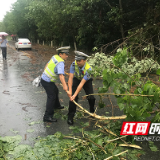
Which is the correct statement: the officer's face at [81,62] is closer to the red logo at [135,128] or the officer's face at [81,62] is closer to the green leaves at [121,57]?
the green leaves at [121,57]

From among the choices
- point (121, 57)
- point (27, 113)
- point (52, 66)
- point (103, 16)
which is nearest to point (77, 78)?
point (52, 66)

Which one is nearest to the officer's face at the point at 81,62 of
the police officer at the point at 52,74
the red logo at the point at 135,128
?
the police officer at the point at 52,74

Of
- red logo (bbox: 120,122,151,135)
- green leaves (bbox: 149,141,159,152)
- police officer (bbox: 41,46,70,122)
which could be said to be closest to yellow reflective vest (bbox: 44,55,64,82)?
police officer (bbox: 41,46,70,122)

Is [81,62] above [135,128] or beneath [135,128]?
above

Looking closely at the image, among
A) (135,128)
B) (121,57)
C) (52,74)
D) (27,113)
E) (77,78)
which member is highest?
(121,57)

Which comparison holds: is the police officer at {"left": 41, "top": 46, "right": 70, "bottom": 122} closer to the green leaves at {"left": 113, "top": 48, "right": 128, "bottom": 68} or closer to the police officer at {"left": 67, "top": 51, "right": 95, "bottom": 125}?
the police officer at {"left": 67, "top": 51, "right": 95, "bottom": 125}

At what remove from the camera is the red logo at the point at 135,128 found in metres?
3.33

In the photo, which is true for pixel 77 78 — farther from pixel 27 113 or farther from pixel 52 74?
pixel 27 113

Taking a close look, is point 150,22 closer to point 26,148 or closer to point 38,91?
point 38,91

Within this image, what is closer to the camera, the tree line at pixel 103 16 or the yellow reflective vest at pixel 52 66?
the yellow reflective vest at pixel 52 66

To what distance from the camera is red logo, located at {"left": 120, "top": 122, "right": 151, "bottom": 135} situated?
3334 mm

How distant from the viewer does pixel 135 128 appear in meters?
3.41

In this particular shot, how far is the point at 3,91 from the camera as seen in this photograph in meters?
6.70

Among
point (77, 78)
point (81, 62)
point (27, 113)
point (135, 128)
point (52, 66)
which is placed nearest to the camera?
point (135, 128)
